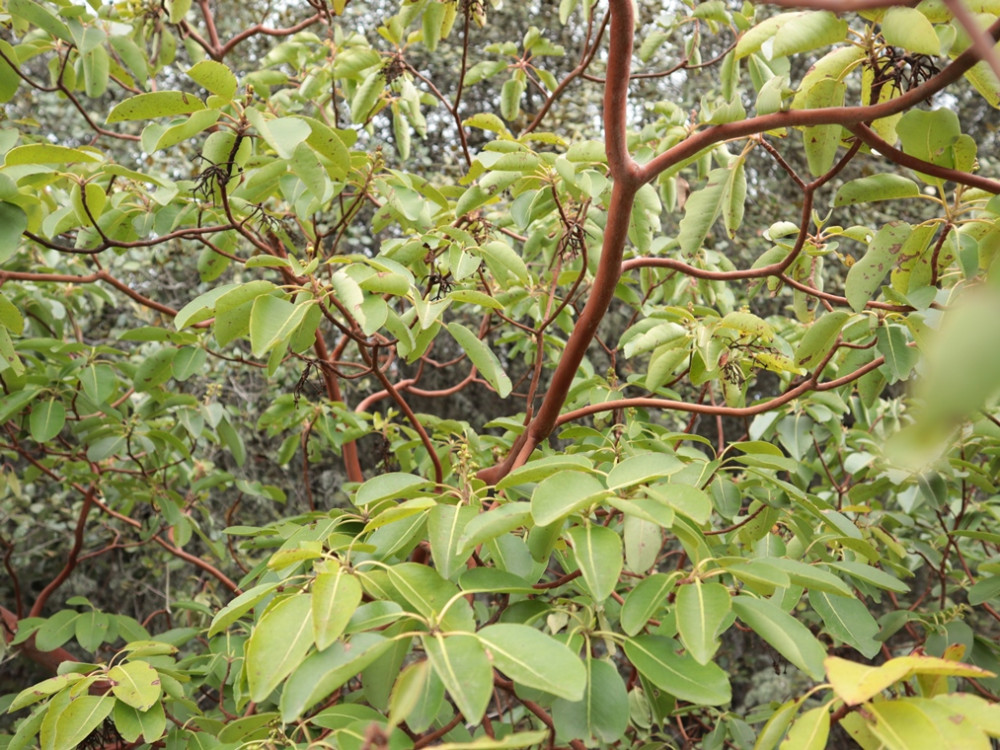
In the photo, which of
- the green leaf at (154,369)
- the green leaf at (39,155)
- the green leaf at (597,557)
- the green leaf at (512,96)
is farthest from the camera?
the green leaf at (512,96)

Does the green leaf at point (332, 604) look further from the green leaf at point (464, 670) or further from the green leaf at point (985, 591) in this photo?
the green leaf at point (985, 591)

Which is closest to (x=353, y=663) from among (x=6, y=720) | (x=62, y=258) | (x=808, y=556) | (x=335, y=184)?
(x=335, y=184)

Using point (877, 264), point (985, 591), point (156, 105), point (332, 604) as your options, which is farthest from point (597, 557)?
point (985, 591)

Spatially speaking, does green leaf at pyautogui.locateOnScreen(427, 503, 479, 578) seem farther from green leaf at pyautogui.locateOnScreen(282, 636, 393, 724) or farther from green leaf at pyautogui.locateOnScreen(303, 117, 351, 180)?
green leaf at pyautogui.locateOnScreen(303, 117, 351, 180)

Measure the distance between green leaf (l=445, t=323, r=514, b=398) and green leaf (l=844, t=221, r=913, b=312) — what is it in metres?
0.55

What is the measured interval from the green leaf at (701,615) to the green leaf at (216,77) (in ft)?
2.92

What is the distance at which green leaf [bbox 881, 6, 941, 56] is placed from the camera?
0.85 m

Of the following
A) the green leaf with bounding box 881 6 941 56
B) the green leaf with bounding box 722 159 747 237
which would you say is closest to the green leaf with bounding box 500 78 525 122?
the green leaf with bounding box 722 159 747 237

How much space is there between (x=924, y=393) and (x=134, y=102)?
4.00ft

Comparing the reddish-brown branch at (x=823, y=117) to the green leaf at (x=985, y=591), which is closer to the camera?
the reddish-brown branch at (x=823, y=117)

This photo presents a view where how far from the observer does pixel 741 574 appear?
2.98ft

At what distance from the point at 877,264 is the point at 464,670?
89 centimetres

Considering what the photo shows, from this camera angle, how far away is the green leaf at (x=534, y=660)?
72cm

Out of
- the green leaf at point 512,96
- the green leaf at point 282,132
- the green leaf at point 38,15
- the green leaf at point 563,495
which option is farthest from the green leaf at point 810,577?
the green leaf at point 512,96
